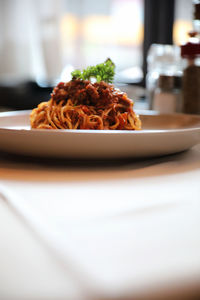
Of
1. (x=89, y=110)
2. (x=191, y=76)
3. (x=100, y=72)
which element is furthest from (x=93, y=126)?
(x=191, y=76)

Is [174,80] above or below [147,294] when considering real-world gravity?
above

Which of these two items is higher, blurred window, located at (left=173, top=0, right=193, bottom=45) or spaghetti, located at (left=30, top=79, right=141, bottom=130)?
blurred window, located at (left=173, top=0, right=193, bottom=45)

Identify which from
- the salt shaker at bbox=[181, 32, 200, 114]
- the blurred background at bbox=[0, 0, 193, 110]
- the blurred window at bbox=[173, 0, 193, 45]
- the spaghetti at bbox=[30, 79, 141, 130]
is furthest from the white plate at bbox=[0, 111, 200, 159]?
the blurred background at bbox=[0, 0, 193, 110]

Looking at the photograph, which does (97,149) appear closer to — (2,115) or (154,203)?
(154,203)

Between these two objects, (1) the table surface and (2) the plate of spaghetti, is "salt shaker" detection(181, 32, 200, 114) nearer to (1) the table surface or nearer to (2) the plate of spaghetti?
(2) the plate of spaghetti

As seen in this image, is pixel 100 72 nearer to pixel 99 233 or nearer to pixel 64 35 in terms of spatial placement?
pixel 99 233

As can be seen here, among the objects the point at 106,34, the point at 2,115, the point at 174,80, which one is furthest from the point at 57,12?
the point at 2,115

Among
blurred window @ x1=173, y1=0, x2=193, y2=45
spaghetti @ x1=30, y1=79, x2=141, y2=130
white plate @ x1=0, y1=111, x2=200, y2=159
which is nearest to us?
white plate @ x1=0, y1=111, x2=200, y2=159
